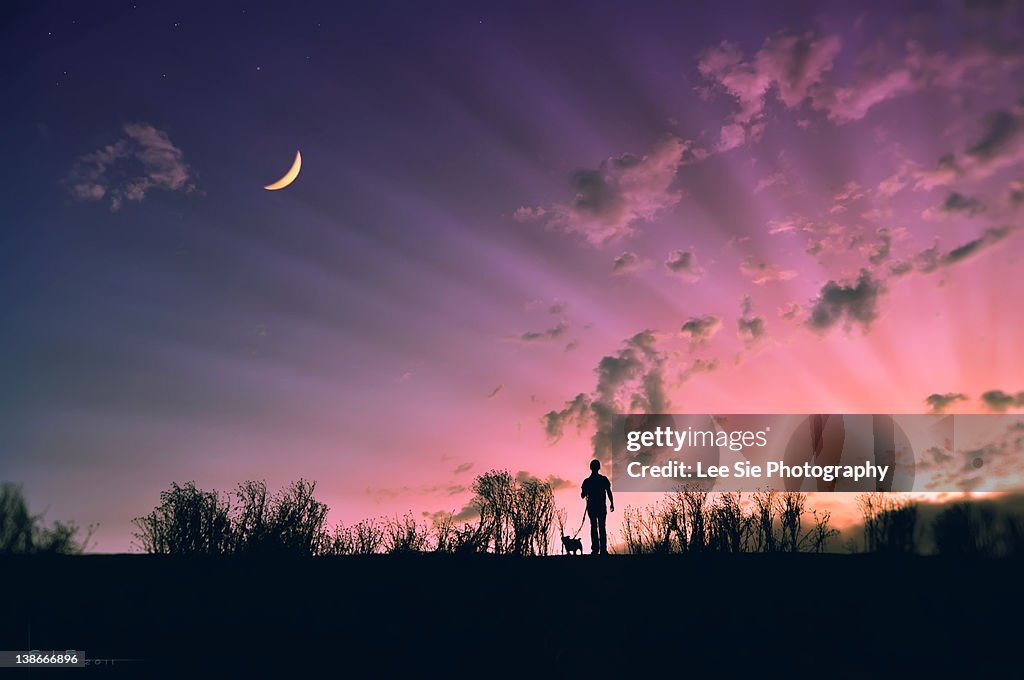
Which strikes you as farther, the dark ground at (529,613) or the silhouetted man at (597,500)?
the silhouetted man at (597,500)

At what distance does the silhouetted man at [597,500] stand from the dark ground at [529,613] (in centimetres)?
306

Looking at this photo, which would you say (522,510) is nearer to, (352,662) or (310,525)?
(310,525)

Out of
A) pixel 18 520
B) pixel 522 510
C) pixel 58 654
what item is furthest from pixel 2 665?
pixel 18 520

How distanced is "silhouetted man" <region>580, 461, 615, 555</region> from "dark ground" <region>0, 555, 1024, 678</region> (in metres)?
3.06

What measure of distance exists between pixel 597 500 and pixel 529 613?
5294mm

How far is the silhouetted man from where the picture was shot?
20.7m

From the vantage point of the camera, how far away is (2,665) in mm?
14219

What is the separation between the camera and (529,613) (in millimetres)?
15906

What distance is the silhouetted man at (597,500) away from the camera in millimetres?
20703

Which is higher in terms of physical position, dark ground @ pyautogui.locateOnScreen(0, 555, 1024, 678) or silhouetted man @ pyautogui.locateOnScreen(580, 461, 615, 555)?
silhouetted man @ pyautogui.locateOnScreen(580, 461, 615, 555)

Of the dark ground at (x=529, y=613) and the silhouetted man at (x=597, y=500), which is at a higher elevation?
the silhouetted man at (x=597, y=500)

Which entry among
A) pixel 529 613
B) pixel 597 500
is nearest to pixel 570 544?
pixel 597 500

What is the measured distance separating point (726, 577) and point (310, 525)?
49.9ft

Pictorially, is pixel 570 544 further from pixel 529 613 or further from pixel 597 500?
pixel 529 613
